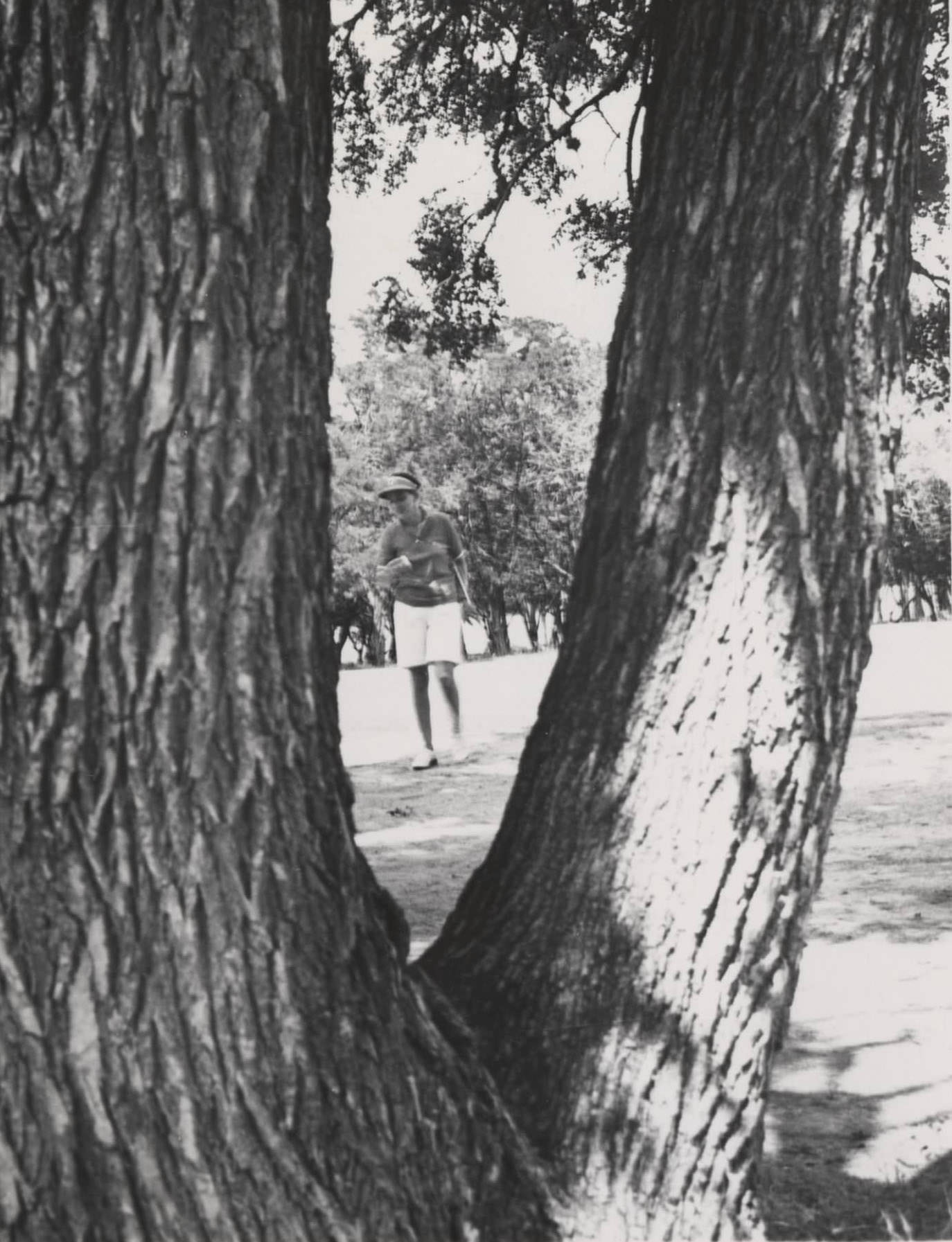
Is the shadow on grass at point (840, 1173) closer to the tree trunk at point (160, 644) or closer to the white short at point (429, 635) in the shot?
the tree trunk at point (160, 644)

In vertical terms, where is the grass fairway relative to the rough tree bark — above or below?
below

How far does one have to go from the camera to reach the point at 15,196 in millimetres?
2039

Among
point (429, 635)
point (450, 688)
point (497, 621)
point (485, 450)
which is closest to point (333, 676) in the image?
point (429, 635)

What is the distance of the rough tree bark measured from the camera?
2059 mm

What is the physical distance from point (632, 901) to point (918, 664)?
16.7 meters

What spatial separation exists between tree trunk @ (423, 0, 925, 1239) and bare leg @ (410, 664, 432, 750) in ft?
22.9

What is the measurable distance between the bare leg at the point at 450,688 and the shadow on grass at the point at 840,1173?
5.65 m

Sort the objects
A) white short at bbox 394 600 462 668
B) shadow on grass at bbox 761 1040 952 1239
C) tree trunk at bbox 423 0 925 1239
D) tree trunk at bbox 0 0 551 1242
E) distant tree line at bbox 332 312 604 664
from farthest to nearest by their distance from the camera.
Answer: distant tree line at bbox 332 312 604 664
white short at bbox 394 600 462 668
shadow on grass at bbox 761 1040 952 1239
tree trunk at bbox 423 0 925 1239
tree trunk at bbox 0 0 551 1242

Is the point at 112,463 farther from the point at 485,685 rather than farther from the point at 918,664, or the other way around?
the point at 918,664

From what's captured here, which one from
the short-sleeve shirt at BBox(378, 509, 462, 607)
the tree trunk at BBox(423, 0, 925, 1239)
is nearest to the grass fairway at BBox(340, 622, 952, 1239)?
the tree trunk at BBox(423, 0, 925, 1239)

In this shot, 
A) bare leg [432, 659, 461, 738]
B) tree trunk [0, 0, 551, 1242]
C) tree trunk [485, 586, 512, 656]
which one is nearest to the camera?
tree trunk [0, 0, 551, 1242]

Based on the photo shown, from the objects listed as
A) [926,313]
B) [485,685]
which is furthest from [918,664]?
[926,313]

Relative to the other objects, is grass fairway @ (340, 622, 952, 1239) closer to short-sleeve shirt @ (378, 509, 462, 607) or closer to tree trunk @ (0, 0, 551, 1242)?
short-sleeve shirt @ (378, 509, 462, 607)

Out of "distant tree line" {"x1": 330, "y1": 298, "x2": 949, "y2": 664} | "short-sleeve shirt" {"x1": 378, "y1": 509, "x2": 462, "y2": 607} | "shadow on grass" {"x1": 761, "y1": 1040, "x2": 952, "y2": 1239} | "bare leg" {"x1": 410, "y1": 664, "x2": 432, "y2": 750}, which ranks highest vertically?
"distant tree line" {"x1": 330, "y1": 298, "x2": 949, "y2": 664}
